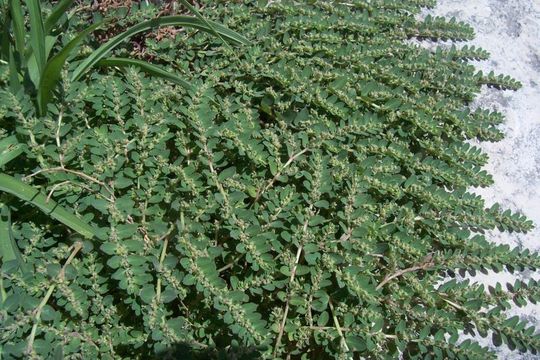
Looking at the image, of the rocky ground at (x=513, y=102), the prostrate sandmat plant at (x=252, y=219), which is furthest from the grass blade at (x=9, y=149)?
the rocky ground at (x=513, y=102)

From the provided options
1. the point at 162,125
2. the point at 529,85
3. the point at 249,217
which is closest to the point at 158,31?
the point at 162,125

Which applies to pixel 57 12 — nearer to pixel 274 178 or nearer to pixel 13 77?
pixel 13 77

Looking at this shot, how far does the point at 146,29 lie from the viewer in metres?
2.13

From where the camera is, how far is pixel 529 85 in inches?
107

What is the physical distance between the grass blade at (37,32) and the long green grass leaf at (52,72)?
0.15ft

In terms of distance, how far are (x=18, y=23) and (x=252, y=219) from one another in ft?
3.12

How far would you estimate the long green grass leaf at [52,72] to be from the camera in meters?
1.83

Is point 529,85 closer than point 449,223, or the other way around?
point 449,223

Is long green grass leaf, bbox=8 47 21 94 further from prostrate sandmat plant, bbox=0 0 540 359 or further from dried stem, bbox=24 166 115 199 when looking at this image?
dried stem, bbox=24 166 115 199

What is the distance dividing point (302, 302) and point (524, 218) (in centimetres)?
95

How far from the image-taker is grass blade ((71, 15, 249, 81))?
1.99m

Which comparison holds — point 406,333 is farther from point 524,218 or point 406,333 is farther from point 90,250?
point 90,250

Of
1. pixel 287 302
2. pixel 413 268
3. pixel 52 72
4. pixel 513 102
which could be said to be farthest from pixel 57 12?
pixel 513 102

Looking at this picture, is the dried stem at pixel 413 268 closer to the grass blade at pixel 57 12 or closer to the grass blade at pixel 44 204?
the grass blade at pixel 44 204
